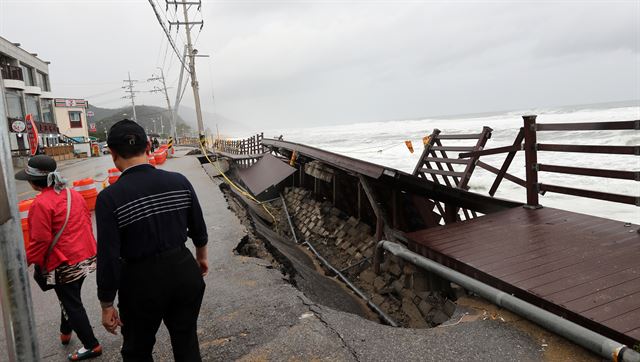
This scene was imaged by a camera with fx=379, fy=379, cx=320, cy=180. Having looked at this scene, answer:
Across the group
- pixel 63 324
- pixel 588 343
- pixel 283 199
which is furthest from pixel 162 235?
pixel 283 199

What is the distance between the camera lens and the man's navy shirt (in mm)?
2100

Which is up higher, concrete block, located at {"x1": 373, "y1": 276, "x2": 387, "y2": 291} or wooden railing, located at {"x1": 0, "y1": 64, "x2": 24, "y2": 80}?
wooden railing, located at {"x1": 0, "y1": 64, "x2": 24, "y2": 80}

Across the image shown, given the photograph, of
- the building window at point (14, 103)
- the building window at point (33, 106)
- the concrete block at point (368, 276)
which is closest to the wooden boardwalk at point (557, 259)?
the concrete block at point (368, 276)

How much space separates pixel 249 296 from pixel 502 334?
8.26 feet

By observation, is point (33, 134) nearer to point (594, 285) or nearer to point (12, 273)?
point (12, 273)

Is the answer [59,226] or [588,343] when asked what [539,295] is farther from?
[59,226]

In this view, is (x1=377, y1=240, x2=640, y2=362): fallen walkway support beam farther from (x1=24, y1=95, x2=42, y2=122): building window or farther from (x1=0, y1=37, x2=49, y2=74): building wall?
(x1=24, y1=95, x2=42, y2=122): building window

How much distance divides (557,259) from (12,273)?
4.48 meters

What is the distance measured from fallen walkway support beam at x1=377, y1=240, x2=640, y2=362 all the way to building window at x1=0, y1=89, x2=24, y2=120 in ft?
138

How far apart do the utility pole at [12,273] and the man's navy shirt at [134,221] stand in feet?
1.40

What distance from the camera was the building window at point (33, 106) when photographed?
1559 inches

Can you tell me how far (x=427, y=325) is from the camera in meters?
4.79

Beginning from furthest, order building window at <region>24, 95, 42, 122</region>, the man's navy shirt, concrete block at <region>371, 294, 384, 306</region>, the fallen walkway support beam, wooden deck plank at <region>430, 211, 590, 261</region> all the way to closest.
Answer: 1. building window at <region>24, 95, 42, 122</region>
2. concrete block at <region>371, 294, 384, 306</region>
3. wooden deck plank at <region>430, 211, 590, 261</region>
4. the fallen walkway support beam
5. the man's navy shirt

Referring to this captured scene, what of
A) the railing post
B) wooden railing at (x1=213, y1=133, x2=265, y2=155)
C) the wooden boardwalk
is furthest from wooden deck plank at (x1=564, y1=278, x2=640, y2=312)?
wooden railing at (x1=213, y1=133, x2=265, y2=155)
